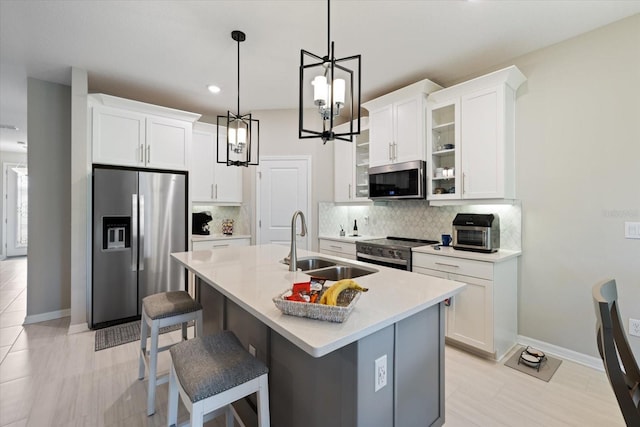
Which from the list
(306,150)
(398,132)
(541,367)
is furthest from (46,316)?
(541,367)

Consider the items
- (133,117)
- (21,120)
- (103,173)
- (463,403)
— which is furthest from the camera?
(21,120)

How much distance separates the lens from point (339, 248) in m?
4.04

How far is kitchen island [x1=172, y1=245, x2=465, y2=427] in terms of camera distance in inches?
43.4

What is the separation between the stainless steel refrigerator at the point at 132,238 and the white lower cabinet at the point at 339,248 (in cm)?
192

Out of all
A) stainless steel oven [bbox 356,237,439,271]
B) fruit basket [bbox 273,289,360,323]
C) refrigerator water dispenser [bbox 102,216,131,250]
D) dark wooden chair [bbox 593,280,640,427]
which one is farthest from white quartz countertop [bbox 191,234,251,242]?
dark wooden chair [bbox 593,280,640,427]

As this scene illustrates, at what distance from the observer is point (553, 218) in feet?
8.63

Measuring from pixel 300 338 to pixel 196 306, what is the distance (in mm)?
1394

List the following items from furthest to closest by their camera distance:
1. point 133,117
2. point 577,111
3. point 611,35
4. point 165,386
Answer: point 133,117, point 577,111, point 611,35, point 165,386

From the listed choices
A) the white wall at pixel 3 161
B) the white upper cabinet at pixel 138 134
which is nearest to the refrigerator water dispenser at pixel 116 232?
the white upper cabinet at pixel 138 134

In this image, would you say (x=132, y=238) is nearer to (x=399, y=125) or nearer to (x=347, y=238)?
(x=347, y=238)

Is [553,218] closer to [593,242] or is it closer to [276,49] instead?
[593,242]

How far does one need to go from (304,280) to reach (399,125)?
2.47m

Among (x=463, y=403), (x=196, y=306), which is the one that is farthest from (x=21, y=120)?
(x=463, y=403)

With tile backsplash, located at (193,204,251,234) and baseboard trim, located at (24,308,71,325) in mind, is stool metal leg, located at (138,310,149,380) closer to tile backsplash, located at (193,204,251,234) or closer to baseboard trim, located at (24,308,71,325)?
baseboard trim, located at (24,308,71,325)
